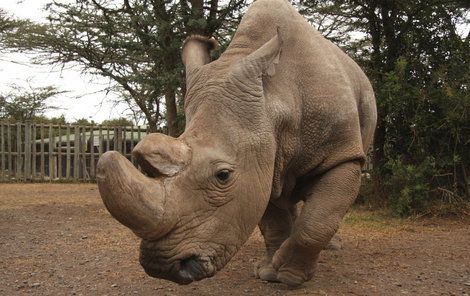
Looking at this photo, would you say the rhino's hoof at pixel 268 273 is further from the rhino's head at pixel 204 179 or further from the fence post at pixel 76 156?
the fence post at pixel 76 156

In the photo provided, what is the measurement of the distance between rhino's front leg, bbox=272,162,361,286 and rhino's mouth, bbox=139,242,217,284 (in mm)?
1067

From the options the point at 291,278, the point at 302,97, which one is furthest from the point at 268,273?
the point at 302,97

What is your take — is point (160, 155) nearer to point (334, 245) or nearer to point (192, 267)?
point (192, 267)

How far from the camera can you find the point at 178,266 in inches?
114

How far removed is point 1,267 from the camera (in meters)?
5.38

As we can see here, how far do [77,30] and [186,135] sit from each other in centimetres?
1399

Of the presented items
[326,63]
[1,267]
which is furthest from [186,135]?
[1,267]

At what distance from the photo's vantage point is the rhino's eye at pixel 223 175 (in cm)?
302

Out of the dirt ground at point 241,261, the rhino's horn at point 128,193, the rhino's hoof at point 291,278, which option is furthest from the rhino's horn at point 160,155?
the dirt ground at point 241,261

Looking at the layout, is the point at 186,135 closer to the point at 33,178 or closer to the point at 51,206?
the point at 51,206

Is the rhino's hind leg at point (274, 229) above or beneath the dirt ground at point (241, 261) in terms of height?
above

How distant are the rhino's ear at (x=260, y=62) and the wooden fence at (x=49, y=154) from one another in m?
14.4

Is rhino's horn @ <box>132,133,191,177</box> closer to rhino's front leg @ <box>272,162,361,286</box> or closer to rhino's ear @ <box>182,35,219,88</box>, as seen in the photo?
rhino's ear @ <box>182,35,219,88</box>

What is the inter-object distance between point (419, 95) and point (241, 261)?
4.53 meters
